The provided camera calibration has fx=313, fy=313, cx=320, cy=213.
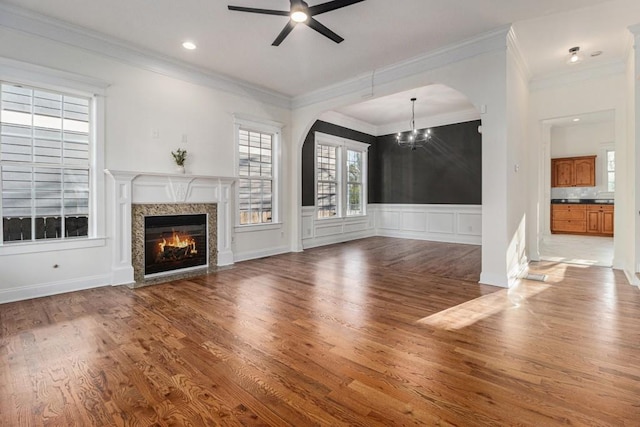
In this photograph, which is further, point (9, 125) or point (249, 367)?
point (9, 125)

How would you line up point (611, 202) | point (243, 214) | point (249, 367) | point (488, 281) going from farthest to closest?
point (611, 202) < point (243, 214) < point (488, 281) < point (249, 367)

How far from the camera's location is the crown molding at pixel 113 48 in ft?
A: 11.6

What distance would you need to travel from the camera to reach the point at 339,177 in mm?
8359

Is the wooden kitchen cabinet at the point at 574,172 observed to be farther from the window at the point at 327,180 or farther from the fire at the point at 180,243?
the fire at the point at 180,243

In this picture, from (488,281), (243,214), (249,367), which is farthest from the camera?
(243,214)

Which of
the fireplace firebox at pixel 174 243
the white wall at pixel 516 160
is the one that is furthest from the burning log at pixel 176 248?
the white wall at pixel 516 160

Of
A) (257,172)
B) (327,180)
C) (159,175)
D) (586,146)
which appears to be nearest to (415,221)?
(327,180)

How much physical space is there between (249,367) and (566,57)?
5965 millimetres

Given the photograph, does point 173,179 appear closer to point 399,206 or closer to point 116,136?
point 116,136

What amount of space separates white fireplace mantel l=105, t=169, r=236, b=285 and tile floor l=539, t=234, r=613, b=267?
5854mm

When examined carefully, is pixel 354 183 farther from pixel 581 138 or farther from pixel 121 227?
pixel 581 138

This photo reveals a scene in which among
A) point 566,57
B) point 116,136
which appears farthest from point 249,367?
point 566,57

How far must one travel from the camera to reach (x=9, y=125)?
3564 mm

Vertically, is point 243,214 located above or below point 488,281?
above
